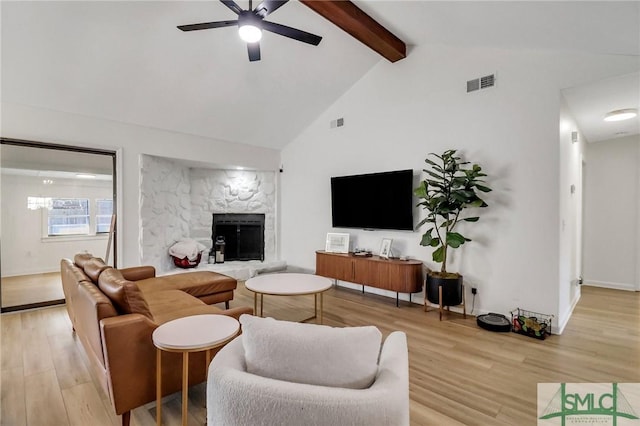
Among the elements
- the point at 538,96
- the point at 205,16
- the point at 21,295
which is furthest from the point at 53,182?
the point at 538,96

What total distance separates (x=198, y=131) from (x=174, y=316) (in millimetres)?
3570

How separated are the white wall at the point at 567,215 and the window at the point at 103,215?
5.70m

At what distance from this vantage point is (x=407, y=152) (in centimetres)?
429

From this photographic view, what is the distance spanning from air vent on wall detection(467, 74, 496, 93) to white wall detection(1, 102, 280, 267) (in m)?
3.94

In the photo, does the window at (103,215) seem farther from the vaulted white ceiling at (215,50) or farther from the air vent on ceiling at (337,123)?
the air vent on ceiling at (337,123)

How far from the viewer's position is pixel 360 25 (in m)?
3.43

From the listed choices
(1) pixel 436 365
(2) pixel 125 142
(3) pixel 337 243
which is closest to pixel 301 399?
(1) pixel 436 365

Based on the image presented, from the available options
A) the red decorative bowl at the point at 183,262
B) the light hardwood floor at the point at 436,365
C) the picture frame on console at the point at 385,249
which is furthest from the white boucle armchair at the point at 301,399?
the red decorative bowl at the point at 183,262

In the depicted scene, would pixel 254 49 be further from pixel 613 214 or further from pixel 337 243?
pixel 613 214

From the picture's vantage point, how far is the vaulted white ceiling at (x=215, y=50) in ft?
9.09

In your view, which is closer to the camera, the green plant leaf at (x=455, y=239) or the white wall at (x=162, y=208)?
the green plant leaf at (x=455, y=239)

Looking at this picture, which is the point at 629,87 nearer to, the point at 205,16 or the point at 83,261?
the point at 205,16

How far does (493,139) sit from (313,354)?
3.49m

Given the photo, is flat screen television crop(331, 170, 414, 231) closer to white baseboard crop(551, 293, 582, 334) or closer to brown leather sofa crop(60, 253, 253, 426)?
white baseboard crop(551, 293, 582, 334)
